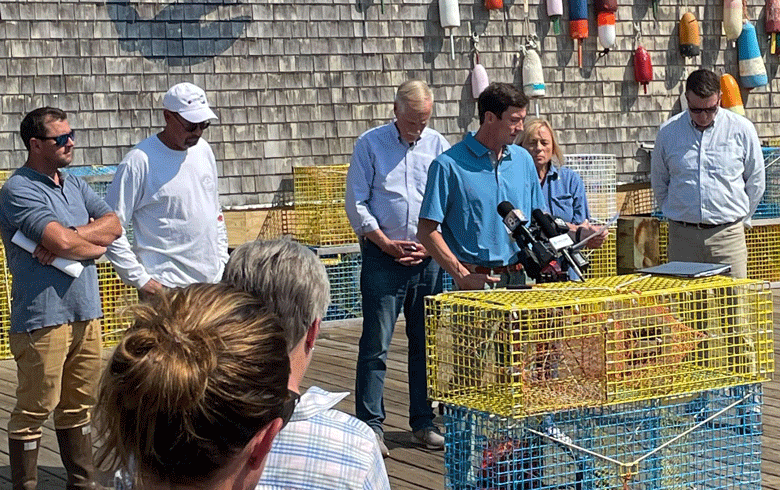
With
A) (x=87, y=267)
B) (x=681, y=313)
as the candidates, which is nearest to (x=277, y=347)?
(x=681, y=313)

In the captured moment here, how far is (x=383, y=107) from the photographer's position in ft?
33.2

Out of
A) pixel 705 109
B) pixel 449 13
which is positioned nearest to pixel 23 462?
pixel 705 109

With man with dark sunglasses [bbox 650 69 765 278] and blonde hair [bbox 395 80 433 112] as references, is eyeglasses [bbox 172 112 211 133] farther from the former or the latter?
man with dark sunglasses [bbox 650 69 765 278]

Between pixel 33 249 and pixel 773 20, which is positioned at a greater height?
pixel 773 20

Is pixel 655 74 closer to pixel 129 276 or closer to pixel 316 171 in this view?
pixel 316 171

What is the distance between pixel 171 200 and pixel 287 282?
241 cm

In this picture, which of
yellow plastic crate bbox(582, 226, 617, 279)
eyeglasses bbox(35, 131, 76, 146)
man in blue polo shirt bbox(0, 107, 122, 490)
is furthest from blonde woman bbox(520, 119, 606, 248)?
yellow plastic crate bbox(582, 226, 617, 279)

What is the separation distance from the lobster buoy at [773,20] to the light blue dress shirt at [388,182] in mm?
7384

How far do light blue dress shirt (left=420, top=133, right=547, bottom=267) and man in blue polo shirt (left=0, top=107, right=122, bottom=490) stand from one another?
50.5 inches

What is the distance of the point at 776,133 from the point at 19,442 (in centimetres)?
933

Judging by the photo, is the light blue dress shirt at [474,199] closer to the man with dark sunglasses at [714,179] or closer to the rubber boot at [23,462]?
the man with dark sunglasses at [714,179]

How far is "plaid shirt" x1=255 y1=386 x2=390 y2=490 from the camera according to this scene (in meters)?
2.14

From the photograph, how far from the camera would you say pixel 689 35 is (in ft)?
37.1

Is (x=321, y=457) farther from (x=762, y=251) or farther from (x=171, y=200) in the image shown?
(x=762, y=251)
